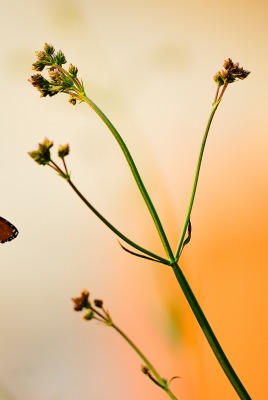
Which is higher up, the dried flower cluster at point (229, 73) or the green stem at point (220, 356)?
the dried flower cluster at point (229, 73)

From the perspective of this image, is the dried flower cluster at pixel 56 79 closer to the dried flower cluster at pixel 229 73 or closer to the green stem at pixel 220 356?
the dried flower cluster at pixel 229 73

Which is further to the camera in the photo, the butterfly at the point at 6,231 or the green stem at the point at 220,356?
the butterfly at the point at 6,231

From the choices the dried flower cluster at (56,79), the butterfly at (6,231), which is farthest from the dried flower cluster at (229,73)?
the butterfly at (6,231)

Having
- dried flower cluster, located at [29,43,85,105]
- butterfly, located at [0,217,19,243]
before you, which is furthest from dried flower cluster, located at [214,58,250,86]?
butterfly, located at [0,217,19,243]

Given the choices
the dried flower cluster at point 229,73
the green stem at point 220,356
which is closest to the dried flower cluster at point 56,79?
the dried flower cluster at point 229,73

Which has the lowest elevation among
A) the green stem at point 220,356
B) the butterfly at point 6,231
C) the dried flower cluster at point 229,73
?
the green stem at point 220,356

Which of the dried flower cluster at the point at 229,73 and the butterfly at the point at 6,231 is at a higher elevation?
the dried flower cluster at the point at 229,73

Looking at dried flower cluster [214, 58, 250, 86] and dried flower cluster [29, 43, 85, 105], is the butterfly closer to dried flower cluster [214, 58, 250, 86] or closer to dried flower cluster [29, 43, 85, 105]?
dried flower cluster [29, 43, 85, 105]

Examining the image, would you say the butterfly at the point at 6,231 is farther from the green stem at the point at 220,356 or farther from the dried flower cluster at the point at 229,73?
the dried flower cluster at the point at 229,73

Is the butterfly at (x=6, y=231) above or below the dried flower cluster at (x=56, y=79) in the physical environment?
below

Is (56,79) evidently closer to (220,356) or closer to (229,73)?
(229,73)

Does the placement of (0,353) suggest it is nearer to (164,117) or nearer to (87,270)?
(87,270)
